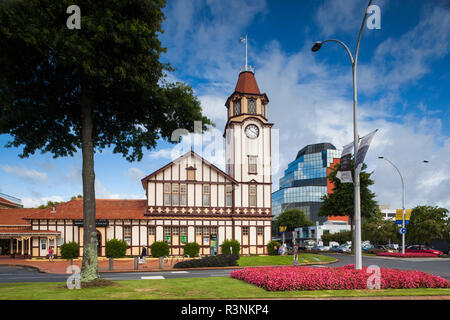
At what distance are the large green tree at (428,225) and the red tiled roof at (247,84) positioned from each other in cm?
2678

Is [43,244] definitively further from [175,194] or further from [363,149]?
[363,149]

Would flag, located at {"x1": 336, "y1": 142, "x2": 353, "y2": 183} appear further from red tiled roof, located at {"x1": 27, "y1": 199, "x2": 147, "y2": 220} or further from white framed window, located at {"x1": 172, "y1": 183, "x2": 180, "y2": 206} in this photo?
red tiled roof, located at {"x1": 27, "y1": 199, "x2": 147, "y2": 220}

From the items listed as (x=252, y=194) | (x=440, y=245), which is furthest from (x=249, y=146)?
(x=440, y=245)

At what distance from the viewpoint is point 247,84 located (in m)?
43.2

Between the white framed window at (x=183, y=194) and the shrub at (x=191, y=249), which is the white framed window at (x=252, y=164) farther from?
the shrub at (x=191, y=249)

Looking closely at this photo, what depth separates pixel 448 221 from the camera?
4419 centimetres

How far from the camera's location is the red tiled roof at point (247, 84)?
140ft

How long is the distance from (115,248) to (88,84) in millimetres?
23527

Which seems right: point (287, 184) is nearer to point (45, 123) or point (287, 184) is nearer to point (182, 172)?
point (182, 172)

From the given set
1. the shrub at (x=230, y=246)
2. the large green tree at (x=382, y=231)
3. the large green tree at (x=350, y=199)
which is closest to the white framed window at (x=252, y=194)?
the shrub at (x=230, y=246)

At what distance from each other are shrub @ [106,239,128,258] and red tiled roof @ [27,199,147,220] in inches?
112

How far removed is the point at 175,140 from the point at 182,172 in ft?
67.6

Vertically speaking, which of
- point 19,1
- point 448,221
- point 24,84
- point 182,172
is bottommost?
point 448,221

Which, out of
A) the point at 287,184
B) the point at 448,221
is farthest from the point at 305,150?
the point at 448,221
